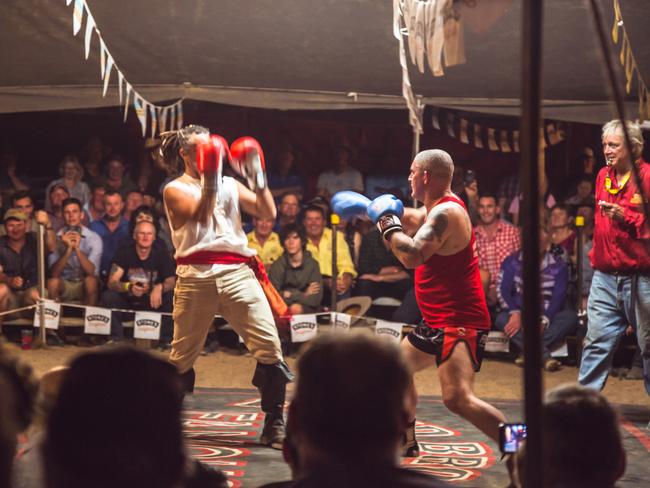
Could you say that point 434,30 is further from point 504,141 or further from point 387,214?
point 504,141

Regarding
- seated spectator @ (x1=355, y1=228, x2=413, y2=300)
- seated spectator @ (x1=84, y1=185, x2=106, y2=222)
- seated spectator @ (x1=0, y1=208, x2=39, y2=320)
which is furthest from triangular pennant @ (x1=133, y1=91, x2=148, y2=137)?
seated spectator @ (x1=355, y1=228, x2=413, y2=300)

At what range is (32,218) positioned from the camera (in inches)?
338

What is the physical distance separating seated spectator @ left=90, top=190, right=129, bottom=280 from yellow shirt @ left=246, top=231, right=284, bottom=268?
1224mm

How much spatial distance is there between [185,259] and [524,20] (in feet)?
9.97

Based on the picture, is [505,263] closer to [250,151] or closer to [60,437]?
[250,151]

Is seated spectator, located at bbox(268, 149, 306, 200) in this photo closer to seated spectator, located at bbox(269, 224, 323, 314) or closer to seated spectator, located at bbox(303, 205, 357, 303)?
seated spectator, located at bbox(303, 205, 357, 303)

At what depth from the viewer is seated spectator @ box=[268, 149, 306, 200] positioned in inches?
368

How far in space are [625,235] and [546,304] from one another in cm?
263

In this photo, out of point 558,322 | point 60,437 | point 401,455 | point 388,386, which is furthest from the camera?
point 558,322

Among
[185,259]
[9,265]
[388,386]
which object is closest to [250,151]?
[185,259]

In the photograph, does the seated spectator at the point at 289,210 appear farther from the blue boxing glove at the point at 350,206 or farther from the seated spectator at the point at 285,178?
the blue boxing glove at the point at 350,206

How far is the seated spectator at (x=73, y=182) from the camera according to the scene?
8.98m

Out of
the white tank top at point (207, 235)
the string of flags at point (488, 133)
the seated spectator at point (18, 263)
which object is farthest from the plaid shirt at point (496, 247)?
the seated spectator at point (18, 263)

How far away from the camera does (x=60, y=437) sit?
56.1 inches
